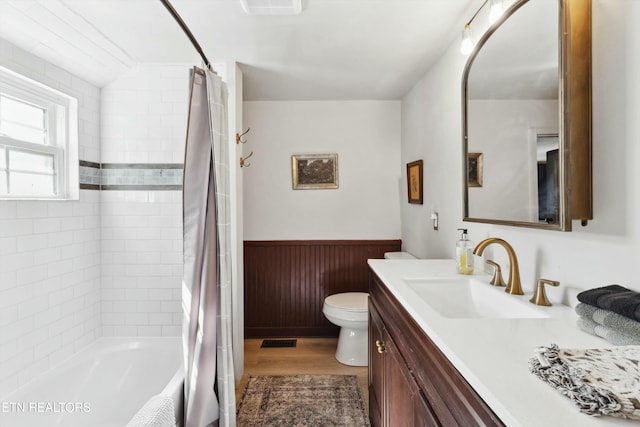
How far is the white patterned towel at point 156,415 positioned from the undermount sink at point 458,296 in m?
1.13

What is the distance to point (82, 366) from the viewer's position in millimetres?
1949

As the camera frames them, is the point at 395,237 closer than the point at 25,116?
No

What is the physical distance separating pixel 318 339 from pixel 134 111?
2.44 m

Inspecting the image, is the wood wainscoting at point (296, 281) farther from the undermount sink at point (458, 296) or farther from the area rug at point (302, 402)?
the undermount sink at point (458, 296)

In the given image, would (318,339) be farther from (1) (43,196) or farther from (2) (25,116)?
(2) (25,116)

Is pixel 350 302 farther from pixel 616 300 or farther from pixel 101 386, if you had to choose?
pixel 616 300

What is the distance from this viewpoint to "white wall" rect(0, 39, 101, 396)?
1.62 m

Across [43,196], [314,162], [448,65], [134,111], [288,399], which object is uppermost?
[448,65]

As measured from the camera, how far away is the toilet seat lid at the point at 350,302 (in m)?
2.48

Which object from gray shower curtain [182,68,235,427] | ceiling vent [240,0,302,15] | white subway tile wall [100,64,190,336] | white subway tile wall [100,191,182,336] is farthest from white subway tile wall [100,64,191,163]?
ceiling vent [240,0,302,15]

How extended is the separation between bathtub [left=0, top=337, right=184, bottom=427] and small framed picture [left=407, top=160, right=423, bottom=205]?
2.03 metres

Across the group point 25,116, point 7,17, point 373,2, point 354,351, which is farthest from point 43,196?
point 354,351

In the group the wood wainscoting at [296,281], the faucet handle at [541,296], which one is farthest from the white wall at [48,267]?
the faucet handle at [541,296]

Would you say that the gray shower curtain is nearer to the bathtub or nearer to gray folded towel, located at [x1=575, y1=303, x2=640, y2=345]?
the bathtub
